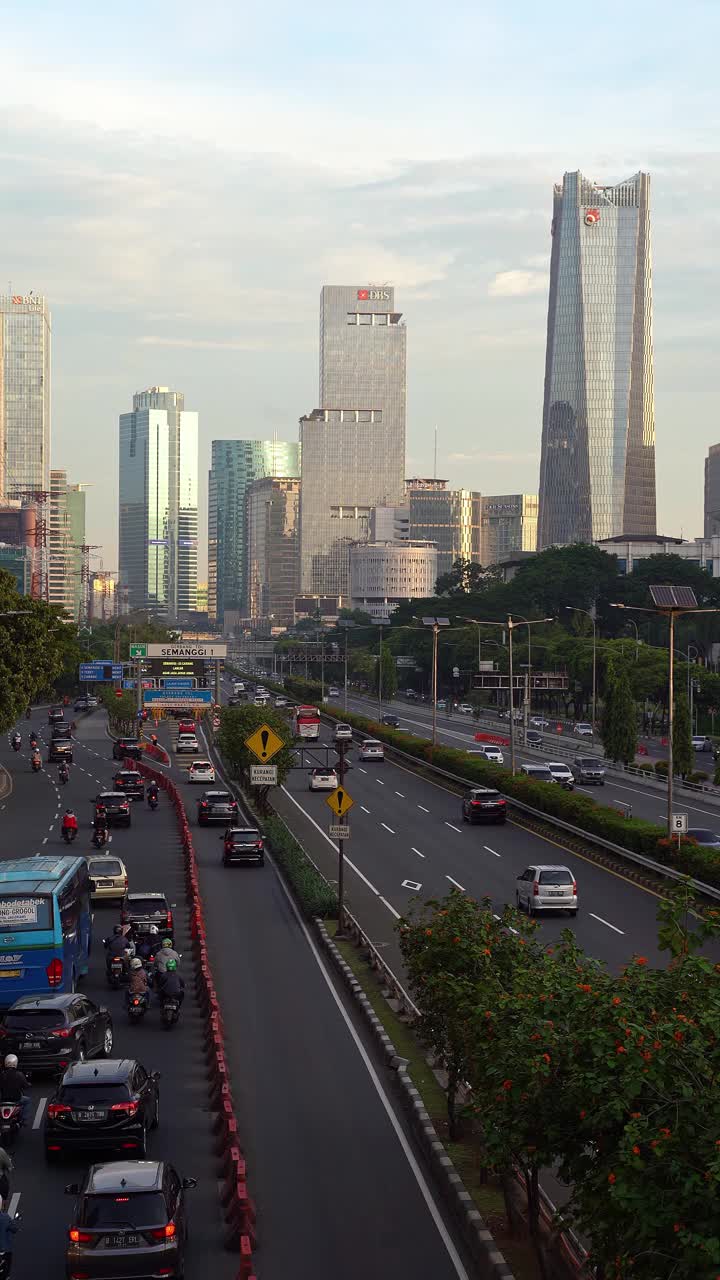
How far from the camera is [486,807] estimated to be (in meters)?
61.8

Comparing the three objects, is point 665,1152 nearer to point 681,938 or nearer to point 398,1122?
point 681,938

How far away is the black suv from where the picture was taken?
67.3 ft

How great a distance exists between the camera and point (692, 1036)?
13.1m

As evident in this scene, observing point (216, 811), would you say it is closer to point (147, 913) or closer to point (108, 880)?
point (108, 880)

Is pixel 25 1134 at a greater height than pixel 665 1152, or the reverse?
pixel 665 1152

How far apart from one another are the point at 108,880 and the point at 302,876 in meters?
5.96

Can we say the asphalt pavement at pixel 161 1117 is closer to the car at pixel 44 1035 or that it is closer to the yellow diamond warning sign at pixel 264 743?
the car at pixel 44 1035

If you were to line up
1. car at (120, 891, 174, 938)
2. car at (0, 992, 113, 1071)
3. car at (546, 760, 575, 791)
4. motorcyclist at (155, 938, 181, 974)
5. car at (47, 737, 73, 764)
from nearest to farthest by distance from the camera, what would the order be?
car at (0, 992, 113, 1071) → motorcyclist at (155, 938, 181, 974) → car at (120, 891, 174, 938) → car at (546, 760, 575, 791) → car at (47, 737, 73, 764)

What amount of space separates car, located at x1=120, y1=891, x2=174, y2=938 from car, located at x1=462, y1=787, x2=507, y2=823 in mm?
25598

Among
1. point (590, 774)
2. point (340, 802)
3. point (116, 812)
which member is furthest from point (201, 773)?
point (340, 802)

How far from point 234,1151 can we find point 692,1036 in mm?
8648

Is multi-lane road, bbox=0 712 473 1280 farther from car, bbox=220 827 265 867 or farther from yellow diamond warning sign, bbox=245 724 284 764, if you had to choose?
car, bbox=220 827 265 867

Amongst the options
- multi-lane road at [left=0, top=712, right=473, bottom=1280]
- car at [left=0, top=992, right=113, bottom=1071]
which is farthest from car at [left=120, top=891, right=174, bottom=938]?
car at [left=0, top=992, right=113, bottom=1071]

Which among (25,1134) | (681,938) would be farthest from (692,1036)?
(25,1134)
